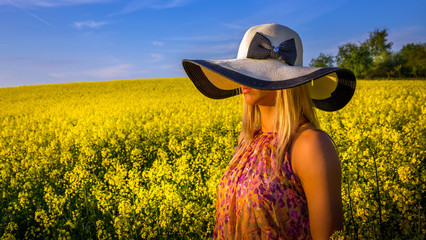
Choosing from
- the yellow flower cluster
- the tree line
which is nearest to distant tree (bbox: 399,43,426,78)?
the tree line

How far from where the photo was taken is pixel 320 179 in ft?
4.46

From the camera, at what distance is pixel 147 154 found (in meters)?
7.01

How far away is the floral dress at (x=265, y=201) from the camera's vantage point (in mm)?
1558

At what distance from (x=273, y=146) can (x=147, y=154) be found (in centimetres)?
563

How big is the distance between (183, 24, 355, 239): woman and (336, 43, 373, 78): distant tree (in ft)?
197

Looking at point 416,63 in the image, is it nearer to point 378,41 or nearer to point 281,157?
point 378,41

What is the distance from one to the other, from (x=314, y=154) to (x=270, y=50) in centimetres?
54

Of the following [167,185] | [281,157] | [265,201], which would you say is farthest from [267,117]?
[167,185]

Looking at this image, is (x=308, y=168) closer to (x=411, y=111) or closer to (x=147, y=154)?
(x=147, y=154)

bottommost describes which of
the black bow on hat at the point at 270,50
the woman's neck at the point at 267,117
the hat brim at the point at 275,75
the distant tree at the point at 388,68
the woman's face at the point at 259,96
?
the woman's neck at the point at 267,117

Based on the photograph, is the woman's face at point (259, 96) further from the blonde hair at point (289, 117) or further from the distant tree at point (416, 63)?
the distant tree at point (416, 63)

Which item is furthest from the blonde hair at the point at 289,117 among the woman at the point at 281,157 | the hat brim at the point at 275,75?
the hat brim at the point at 275,75

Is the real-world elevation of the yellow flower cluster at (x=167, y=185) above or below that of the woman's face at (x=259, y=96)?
below

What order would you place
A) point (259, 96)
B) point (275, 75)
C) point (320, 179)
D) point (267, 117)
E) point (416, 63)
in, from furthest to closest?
point (416, 63), point (267, 117), point (259, 96), point (275, 75), point (320, 179)
